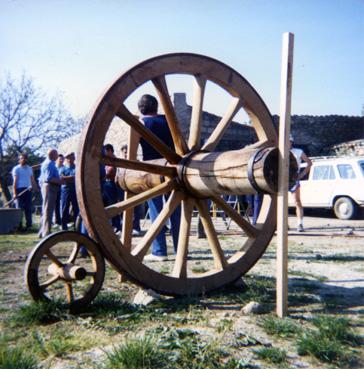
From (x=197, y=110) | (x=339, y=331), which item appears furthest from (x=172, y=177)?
(x=339, y=331)

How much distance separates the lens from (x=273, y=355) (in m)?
2.18

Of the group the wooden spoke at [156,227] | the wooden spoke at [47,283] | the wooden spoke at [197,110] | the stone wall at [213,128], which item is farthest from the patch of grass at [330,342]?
the stone wall at [213,128]

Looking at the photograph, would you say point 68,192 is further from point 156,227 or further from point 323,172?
point 323,172

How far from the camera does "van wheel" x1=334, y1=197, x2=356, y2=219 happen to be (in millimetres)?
12734

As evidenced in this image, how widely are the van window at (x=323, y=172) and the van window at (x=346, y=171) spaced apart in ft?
0.93

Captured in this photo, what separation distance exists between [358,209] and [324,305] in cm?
1044

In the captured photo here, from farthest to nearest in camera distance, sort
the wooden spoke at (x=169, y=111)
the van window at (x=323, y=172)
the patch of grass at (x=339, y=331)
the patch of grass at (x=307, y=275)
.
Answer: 1. the van window at (x=323, y=172)
2. the patch of grass at (x=307, y=275)
3. the wooden spoke at (x=169, y=111)
4. the patch of grass at (x=339, y=331)

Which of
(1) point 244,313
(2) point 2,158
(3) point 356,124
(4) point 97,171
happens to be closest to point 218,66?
(4) point 97,171

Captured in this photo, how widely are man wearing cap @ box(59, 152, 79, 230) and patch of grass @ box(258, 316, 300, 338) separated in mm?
5848

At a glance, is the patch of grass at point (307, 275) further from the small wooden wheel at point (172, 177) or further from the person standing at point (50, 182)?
the person standing at point (50, 182)

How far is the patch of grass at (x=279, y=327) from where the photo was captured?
253cm

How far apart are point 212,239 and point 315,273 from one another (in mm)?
1377

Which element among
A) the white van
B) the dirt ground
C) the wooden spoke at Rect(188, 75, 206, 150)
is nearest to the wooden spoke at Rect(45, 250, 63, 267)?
the dirt ground

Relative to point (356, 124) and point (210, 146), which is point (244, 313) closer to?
Answer: point (210, 146)
